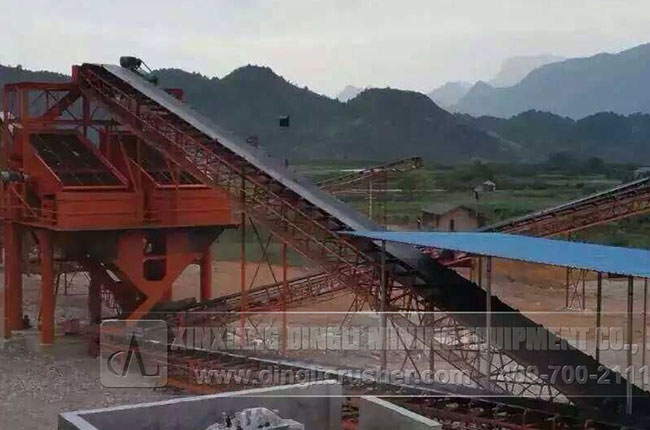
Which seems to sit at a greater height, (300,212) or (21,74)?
(21,74)

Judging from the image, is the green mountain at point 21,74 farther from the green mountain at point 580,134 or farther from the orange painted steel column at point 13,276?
the orange painted steel column at point 13,276

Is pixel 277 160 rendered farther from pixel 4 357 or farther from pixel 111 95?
pixel 4 357

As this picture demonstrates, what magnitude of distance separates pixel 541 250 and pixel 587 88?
18055cm

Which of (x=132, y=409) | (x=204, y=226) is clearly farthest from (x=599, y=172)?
(x=132, y=409)

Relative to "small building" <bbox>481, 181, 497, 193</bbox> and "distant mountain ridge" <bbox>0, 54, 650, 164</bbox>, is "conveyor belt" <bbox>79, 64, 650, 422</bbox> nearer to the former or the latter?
"small building" <bbox>481, 181, 497, 193</bbox>

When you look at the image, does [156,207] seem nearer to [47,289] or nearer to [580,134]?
[47,289]

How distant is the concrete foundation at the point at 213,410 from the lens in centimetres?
718

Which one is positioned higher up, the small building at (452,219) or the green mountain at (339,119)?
the green mountain at (339,119)

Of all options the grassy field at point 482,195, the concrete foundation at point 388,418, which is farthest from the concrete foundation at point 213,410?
the grassy field at point 482,195

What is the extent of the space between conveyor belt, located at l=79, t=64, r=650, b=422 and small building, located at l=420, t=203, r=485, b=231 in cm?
2315

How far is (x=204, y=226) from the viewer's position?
62.2 ft

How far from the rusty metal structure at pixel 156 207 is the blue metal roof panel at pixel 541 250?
3.94 ft

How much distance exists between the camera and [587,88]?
181m

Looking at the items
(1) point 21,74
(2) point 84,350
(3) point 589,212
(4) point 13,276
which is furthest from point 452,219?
(1) point 21,74
